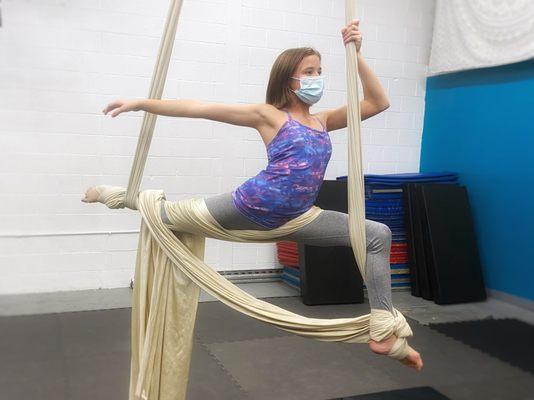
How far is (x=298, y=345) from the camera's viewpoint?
3137 millimetres

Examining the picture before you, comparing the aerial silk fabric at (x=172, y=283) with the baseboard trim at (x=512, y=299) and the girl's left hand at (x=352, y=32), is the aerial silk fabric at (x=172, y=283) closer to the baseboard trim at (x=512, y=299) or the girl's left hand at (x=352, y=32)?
the girl's left hand at (x=352, y=32)

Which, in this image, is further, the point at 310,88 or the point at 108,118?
the point at 108,118

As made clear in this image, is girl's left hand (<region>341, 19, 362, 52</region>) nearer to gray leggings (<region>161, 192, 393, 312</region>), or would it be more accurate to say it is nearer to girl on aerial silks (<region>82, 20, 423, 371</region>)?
girl on aerial silks (<region>82, 20, 423, 371</region>)

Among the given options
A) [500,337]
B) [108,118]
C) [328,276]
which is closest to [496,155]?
[500,337]

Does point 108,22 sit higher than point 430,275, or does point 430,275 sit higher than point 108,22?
point 108,22

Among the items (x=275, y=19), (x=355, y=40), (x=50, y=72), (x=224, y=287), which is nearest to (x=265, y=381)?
(x=224, y=287)

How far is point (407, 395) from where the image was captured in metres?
2.51

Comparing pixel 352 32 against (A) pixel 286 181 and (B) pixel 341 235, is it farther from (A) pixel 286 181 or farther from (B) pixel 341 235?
(B) pixel 341 235

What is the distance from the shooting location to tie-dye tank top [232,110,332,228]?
1.78m

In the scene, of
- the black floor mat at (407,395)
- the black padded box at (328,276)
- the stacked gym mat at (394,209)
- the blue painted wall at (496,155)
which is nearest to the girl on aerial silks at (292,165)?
the black floor mat at (407,395)

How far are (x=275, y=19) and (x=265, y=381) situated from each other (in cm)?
270

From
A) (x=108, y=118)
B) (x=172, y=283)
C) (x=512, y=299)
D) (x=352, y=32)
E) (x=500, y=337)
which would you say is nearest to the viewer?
(x=352, y=32)

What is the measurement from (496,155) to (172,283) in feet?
9.97

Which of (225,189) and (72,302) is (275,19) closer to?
(225,189)
